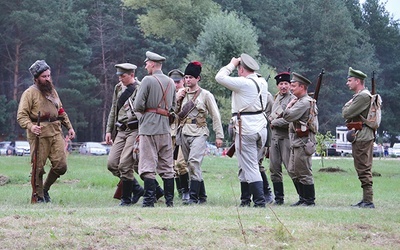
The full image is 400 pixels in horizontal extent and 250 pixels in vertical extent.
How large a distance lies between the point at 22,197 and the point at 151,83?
383 cm

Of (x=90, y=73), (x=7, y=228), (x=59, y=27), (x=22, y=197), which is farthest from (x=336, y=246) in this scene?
(x=90, y=73)

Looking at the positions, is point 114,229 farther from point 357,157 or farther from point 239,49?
point 239,49

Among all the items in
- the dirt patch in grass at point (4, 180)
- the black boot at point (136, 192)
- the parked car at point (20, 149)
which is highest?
the parked car at point (20, 149)

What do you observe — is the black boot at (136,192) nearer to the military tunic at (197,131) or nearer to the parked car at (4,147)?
the military tunic at (197,131)

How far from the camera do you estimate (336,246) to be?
7.78 m

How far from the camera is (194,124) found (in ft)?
41.9

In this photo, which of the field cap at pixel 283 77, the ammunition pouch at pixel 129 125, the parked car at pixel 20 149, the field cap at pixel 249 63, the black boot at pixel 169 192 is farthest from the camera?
the parked car at pixel 20 149

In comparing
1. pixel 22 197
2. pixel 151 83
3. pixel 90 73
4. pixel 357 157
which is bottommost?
pixel 22 197

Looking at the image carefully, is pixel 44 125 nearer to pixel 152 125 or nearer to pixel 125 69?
pixel 125 69

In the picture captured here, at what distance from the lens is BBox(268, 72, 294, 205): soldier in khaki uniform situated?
1305cm

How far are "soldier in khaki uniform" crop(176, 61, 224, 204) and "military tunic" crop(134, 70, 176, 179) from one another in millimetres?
1018

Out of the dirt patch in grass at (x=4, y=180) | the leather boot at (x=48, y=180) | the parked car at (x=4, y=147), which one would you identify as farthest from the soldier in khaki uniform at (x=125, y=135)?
the parked car at (x=4, y=147)

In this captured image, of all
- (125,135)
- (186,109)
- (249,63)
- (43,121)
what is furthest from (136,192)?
(249,63)

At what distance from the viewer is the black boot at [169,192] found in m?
11.8
